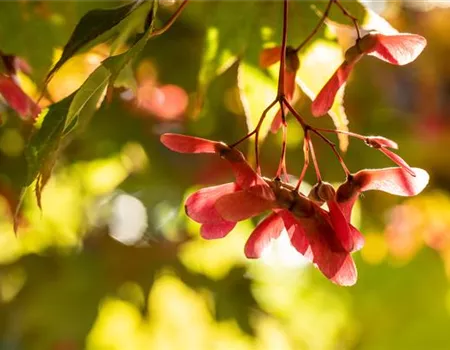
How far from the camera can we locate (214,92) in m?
1.19

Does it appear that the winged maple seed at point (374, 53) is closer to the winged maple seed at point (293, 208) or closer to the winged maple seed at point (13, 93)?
the winged maple seed at point (293, 208)

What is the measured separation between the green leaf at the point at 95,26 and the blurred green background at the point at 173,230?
43 centimetres

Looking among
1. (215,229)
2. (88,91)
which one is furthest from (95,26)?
(215,229)

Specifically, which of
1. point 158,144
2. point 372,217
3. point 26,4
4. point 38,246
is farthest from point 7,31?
point 372,217

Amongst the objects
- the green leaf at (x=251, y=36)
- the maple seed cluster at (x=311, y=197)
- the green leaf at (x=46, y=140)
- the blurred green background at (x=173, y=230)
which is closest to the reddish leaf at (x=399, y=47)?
the maple seed cluster at (x=311, y=197)

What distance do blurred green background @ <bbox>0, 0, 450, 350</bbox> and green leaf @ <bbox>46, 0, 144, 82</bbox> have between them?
0.43m

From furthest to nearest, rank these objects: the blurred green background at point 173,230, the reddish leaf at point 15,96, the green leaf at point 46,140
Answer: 1. the blurred green background at point 173,230
2. the reddish leaf at point 15,96
3. the green leaf at point 46,140

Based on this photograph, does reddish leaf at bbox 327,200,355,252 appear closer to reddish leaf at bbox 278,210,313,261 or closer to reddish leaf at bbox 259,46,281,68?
reddish leaf at bbox 278,210,313,261

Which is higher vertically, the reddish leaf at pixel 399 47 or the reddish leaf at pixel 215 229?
the reddish leaf at pixel 399 47

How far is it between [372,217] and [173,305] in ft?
1.47

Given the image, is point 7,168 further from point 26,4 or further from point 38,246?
point 26,4

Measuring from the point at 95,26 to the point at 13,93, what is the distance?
4.5 inches

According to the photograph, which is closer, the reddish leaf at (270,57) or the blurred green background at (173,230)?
the reddish leaf at (270,57)

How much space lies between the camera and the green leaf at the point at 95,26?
0.51 meters
